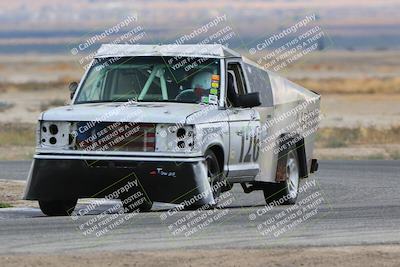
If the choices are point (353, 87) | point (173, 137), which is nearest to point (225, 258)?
point (173, 137)

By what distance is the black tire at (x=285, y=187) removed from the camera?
18125 millimetres

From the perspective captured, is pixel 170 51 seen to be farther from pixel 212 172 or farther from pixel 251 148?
pixel 212 172

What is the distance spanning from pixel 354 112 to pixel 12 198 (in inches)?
1327

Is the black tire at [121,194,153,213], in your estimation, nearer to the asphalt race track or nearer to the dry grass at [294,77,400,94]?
the asphalt race track

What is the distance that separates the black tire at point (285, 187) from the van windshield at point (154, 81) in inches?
73.5

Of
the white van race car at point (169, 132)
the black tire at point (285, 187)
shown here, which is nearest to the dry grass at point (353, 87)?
the black tire at point (285, 187)

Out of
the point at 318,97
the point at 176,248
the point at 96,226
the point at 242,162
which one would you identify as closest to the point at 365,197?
the point at 318,97

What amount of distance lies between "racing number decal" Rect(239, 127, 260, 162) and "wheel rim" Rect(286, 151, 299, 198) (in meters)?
1.13

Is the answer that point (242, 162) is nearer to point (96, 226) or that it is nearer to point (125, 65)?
point (125, 65)

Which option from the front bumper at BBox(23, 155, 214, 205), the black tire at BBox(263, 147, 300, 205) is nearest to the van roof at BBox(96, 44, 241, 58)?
the black tire at BBox(263, 147, 300, 205)

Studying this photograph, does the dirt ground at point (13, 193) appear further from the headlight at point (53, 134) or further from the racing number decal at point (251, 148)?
the racing number decal at point (251, 148)

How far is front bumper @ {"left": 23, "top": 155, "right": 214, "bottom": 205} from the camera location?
15.2m

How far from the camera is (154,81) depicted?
1673cm

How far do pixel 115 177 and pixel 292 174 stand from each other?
397cm
